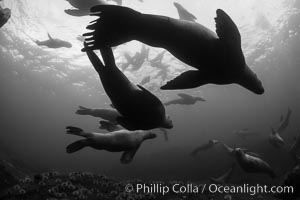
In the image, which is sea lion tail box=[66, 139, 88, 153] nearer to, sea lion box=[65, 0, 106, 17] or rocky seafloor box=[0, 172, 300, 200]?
sea lion box=[65, 0, 106, 17]

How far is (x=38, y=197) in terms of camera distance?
6.23m

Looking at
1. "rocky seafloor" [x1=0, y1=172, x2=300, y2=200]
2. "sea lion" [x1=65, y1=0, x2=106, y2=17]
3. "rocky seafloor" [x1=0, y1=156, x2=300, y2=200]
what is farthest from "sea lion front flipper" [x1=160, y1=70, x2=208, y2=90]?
"rocky seafloor" [x1=0, y1=172, x2=300, y2=200]

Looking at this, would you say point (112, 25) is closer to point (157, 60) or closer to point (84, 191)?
point (84, 191)

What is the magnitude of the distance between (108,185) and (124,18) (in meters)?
6.56

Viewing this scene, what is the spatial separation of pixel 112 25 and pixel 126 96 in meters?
0.72

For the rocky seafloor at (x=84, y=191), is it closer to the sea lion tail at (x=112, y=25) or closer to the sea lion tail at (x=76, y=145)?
the sea lion tail at (x=76, y=145)

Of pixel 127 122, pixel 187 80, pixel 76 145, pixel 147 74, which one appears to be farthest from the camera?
pixel 147 74

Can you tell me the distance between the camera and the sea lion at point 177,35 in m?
2.18

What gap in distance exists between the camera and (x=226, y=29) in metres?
2.17

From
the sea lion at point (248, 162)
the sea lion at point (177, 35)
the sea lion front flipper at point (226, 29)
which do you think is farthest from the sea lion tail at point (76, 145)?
the sea lion at point (248, 162)

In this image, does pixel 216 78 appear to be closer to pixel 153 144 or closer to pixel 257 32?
pixel 257 32

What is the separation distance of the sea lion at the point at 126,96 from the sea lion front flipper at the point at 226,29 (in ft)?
3.07

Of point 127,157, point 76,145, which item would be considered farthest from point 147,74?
point 76,145

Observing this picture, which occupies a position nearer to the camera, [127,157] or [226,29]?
[226,29]
